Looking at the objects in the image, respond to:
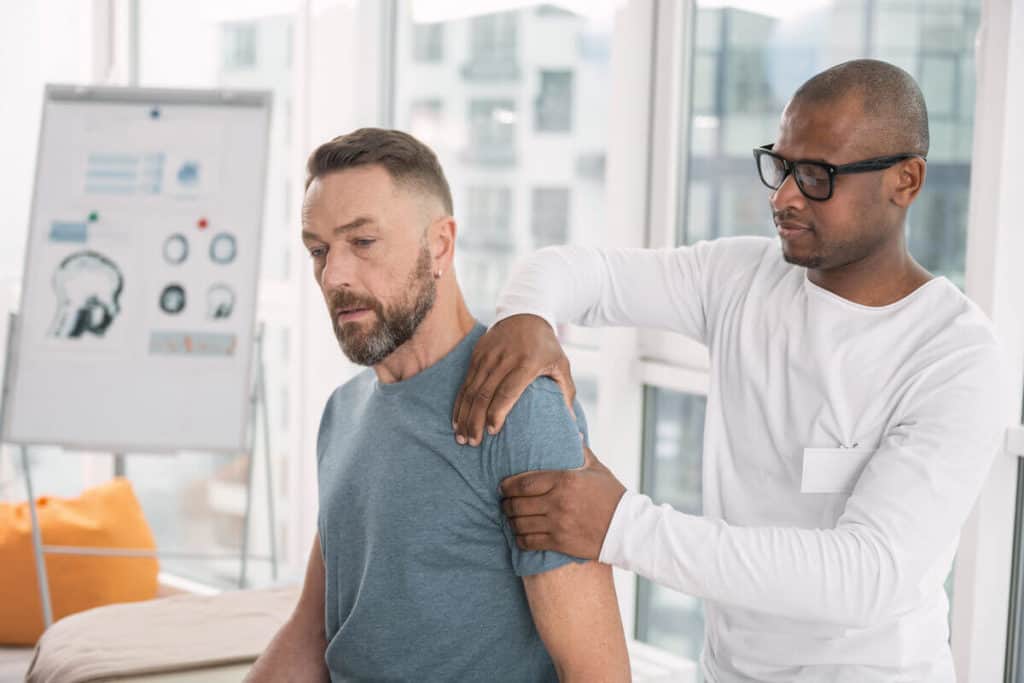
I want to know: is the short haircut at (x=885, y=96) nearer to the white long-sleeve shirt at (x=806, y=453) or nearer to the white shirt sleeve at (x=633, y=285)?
the white long-sleeve shirt at (x=806, y=453)

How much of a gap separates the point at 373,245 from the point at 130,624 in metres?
1.24

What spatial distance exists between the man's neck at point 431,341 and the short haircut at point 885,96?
0.56 meters

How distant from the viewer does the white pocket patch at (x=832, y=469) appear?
151 cm

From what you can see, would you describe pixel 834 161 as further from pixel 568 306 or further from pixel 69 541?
pixel 69 541

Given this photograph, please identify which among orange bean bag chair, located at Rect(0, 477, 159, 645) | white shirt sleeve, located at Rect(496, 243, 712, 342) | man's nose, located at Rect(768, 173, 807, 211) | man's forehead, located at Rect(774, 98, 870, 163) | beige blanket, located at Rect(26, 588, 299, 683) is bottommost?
orange bean bag chair, located at Rect(0, 477, 159, 645)

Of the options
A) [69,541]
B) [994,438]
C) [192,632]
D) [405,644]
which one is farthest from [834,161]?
[69,541]

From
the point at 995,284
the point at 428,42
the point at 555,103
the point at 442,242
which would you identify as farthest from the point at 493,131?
the point at 442,242

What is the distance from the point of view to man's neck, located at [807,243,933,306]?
1.54m

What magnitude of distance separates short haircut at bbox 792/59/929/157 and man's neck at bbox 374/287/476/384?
563mm

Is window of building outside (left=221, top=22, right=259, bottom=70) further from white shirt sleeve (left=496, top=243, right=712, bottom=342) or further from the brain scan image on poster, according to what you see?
white shirt sleeve (left=496, top=243, right=712, bottom=342)

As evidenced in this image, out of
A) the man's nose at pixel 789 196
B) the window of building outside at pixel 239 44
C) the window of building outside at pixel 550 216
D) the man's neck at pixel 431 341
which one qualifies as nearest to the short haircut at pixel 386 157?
the man's neck at pixel 431 341

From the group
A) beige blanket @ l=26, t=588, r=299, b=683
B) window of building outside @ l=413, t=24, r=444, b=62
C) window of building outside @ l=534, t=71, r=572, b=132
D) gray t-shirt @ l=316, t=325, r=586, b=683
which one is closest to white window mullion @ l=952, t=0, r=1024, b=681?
gray t-shirt @ l=316, t=325, r=586, b=683

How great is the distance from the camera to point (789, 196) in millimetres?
1497

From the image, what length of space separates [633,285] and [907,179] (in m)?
0.50
